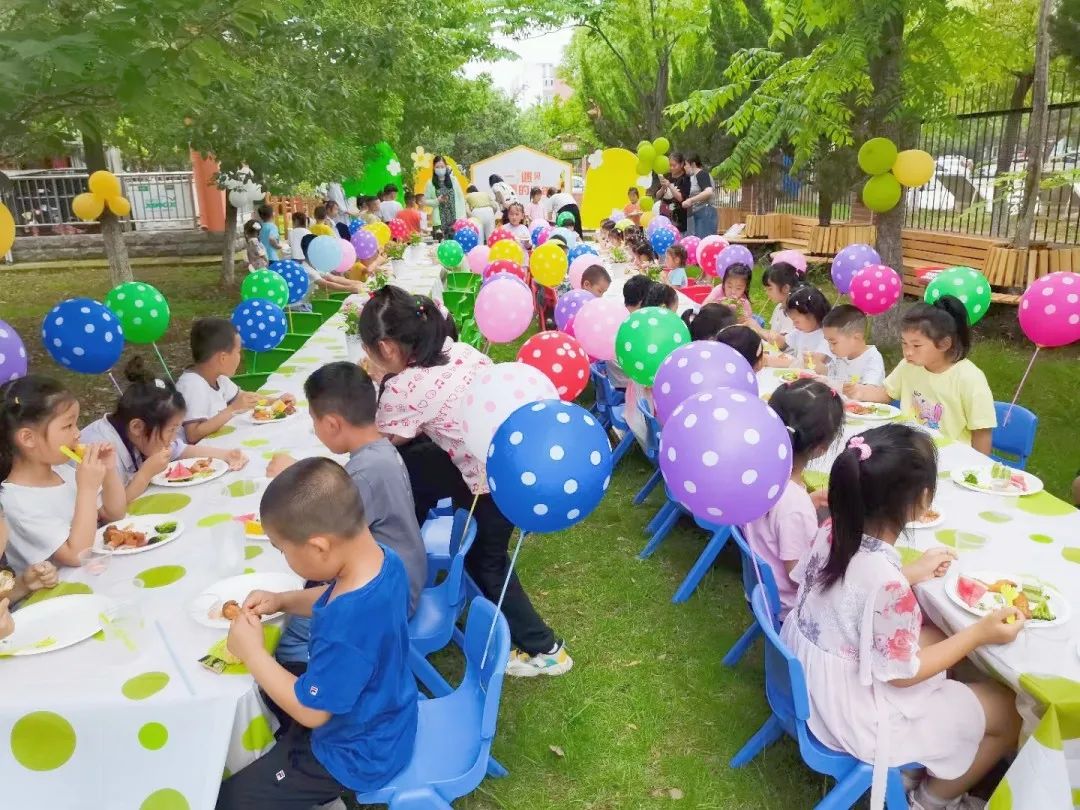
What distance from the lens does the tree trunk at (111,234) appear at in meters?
9.12

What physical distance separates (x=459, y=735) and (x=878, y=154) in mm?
6288

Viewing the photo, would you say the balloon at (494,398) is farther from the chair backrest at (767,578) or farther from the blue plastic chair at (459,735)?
the chair backrest at (767,578)

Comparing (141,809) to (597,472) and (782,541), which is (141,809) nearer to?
(597,472)

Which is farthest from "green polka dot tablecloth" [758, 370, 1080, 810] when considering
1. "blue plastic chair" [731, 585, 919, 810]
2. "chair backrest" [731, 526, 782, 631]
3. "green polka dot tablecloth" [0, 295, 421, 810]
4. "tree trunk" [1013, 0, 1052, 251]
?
"tree trunk" [1013, 0, 1052, 251]

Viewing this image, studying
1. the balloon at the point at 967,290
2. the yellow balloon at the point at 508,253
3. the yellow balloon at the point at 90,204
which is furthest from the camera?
the yellow balloon at the point at 90,204

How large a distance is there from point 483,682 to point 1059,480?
4.60 metres

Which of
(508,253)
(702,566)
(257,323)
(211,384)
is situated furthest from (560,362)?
(508,253)

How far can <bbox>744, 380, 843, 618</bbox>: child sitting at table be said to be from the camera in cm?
296

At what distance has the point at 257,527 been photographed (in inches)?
111

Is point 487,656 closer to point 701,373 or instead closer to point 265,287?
point 701,373

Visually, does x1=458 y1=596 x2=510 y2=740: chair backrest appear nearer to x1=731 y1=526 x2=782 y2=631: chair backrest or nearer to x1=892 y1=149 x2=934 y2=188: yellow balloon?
x1=731 y1=526 x2=782 y2=631: chair backrest

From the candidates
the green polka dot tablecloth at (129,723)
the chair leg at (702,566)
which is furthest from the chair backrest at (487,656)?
the chair leg at (702,566)

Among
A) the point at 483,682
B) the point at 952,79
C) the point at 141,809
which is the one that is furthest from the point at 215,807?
the point at 952,79

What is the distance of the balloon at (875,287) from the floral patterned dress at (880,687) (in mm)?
3801
